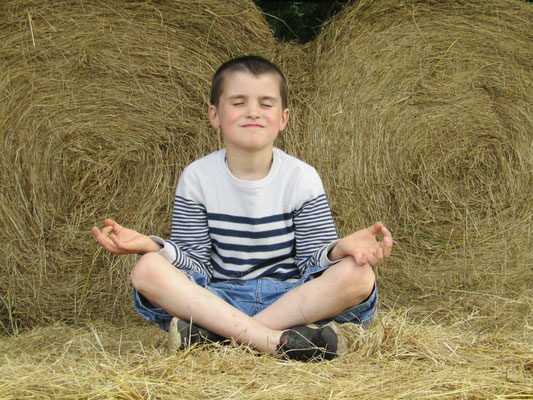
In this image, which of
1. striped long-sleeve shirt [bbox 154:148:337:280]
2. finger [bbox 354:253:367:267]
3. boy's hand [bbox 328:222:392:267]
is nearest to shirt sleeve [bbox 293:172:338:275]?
striped long-sleeve shirt [bbox 154:148:337:280]

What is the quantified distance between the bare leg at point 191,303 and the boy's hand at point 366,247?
0.26 meters

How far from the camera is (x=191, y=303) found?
65.5 inches

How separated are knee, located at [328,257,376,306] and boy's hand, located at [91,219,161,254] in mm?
493

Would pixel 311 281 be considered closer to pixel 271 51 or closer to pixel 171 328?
pixel 171 328

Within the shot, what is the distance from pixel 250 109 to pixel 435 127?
32.8 inches

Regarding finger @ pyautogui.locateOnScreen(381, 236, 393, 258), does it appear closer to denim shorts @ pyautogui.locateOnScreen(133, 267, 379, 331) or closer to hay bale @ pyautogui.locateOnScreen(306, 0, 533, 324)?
denim shorts @ pyautogui.locateOnScreen(133, 267, 379, 331)

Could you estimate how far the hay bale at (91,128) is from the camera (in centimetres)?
221

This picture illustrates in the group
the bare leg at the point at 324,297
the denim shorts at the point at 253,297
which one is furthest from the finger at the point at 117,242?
the bare leg at the point at 324,297

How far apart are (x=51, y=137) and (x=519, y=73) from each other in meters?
1.64

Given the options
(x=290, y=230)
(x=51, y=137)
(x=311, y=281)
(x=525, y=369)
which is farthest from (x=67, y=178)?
(x=525, y=369)

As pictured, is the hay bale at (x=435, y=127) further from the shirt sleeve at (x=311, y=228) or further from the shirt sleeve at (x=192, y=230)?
the shirt sleeve at (x=192, y=230)

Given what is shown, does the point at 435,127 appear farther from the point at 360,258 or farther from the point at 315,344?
the point at 315,344

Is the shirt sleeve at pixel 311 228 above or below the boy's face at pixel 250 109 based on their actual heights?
below

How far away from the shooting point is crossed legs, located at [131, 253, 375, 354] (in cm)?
165
